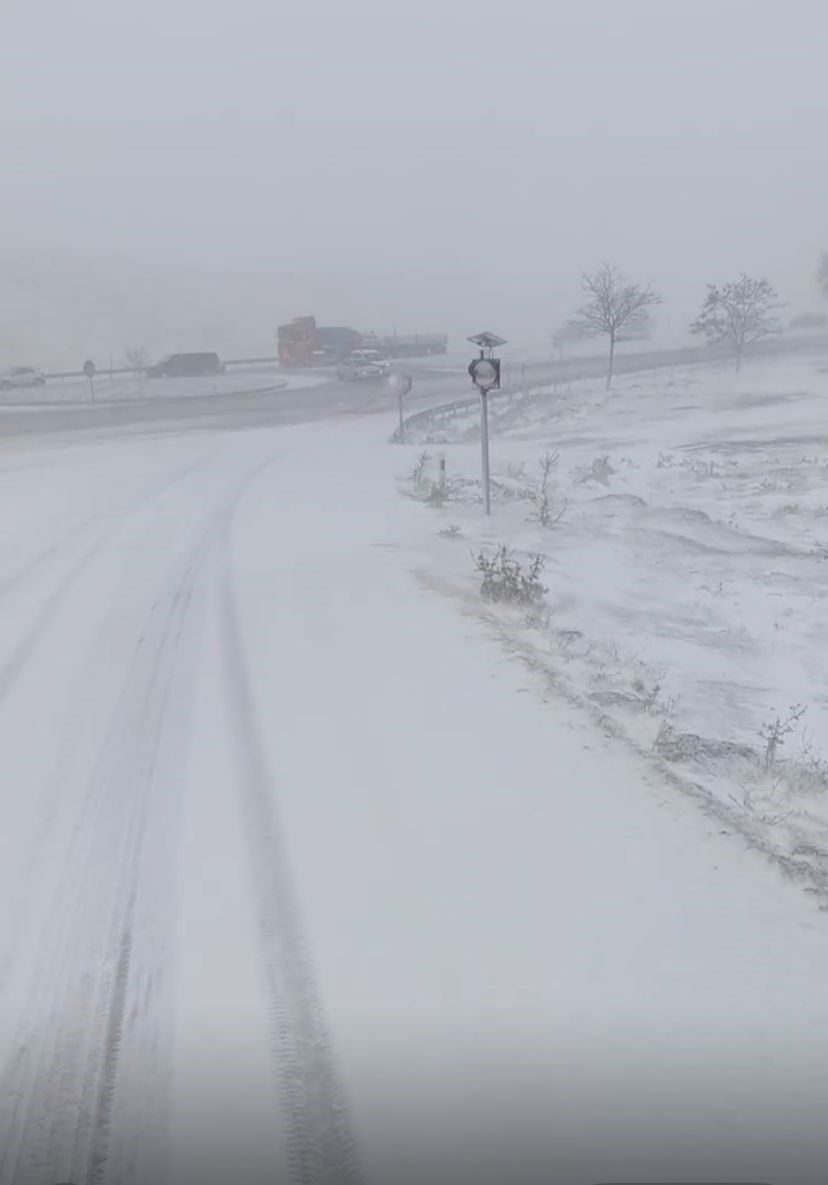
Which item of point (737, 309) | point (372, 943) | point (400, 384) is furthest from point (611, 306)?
point (372, 943)

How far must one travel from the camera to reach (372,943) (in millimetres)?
4910

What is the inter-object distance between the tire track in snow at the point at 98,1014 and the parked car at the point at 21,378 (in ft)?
191

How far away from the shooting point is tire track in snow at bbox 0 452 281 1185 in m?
3.78

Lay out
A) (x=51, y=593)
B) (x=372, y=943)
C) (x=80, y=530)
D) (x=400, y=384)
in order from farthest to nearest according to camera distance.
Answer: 1. (x=400, y=384)
2. (x=80, y=530)
3. (x=51, y=593)
4. (x=372, y=943)

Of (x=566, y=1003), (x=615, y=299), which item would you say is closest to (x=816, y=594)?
(x=566, y=1003)

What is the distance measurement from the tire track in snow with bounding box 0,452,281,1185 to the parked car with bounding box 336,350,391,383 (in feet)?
168

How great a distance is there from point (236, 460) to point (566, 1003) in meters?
23.1

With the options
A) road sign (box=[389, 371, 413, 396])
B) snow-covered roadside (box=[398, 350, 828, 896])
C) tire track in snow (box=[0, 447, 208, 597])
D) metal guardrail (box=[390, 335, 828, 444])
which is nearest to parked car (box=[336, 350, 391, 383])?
metal guardrail (box=[390, 335, 828, 444])

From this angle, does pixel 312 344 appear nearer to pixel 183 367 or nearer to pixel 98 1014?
pixel 183 367

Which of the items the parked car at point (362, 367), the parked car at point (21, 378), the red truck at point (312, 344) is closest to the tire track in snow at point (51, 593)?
the parked car at point (362, 367)

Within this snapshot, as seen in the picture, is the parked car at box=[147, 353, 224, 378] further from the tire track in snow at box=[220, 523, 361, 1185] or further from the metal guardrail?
the tire track in snow at box=[220, 523, 361, 1185]

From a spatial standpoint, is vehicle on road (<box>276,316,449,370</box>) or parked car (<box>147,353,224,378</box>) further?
vehicle on road (<box>276,316,449,370</box>)

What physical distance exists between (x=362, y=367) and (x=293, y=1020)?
178 feet

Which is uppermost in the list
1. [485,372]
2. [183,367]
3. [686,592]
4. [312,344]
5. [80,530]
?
[312,344]
